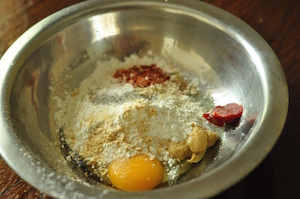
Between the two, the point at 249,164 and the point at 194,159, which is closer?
the point at 249,164

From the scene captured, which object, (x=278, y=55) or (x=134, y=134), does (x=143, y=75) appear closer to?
(x=134, y=134)

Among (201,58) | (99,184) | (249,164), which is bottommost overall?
(99,184)

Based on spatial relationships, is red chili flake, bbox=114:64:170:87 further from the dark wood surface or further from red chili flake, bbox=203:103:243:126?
the dark wood surface

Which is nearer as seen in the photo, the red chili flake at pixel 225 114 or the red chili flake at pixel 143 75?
the red chili flake at pixel 225 114

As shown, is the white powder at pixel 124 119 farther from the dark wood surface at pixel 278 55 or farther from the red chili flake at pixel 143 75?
the dark wood surface at pixel 278 55

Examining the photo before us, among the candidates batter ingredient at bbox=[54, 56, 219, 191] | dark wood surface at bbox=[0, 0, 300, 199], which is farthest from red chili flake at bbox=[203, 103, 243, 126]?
dark wood surface at bbox=[0, 0, 300, 199]

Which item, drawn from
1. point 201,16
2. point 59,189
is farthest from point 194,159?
point 201,16

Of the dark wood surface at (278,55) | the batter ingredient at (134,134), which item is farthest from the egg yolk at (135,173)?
the dark wood surface at (278,55)

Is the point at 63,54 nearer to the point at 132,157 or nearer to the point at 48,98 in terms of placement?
the point at 48,98
